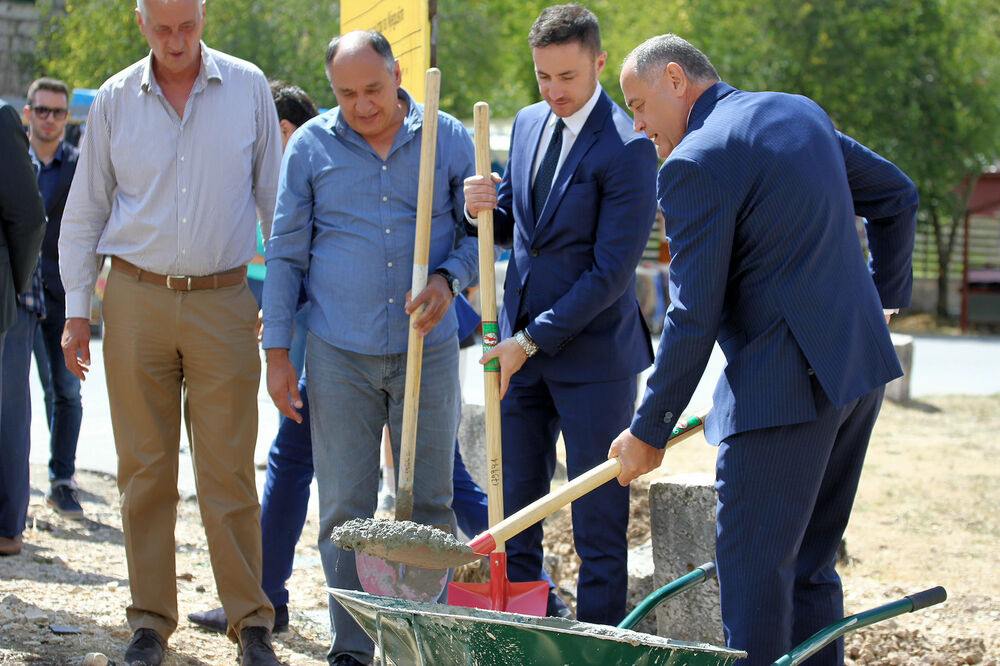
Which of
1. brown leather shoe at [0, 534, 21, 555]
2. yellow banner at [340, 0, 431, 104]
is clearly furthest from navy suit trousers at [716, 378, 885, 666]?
brown leather shoe at [0, 534, 21, 555]

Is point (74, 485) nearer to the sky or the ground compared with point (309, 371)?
nearer to the ground

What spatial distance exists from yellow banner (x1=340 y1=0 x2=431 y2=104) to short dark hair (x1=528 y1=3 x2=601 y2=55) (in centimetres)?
113

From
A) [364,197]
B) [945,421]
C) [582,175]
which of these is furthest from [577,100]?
[945,421]

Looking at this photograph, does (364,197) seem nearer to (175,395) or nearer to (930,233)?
(175,395)

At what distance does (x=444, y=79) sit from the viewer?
2262cm

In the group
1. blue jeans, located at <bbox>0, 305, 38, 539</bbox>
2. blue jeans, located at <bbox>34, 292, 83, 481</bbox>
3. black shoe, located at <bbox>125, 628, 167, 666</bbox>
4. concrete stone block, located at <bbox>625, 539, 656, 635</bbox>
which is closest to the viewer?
black shoe, located at <bbox>125, 628, 167, 666</bbox>

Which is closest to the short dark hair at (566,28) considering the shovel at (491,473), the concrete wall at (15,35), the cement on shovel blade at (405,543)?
the shovel at (491,473)

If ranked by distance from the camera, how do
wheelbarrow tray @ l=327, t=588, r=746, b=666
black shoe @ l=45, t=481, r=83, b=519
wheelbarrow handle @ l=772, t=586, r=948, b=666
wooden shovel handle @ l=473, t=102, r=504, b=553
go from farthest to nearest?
black shoe @ l=45, t=481, r=83, b=519
wooden shovel handle @ l=473, t=102, r=504, b=553
wheelbarrow handle @ l=772, t=586, r=948, b=666
wheelbarrow tray @ l=327, t=588, r=746, b=666

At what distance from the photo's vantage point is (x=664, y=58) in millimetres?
2949

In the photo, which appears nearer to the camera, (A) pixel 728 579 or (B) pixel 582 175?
(A) pixel 728 579

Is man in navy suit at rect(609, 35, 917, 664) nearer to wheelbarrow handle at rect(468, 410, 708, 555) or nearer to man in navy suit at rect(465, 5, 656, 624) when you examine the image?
wheelbarrow handle at rect(468, 410, 708, 555)

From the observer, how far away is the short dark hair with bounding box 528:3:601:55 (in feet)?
12.2

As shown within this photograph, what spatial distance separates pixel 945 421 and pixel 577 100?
738cm

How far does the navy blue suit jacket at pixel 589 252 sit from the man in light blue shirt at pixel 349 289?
0.34 meters
